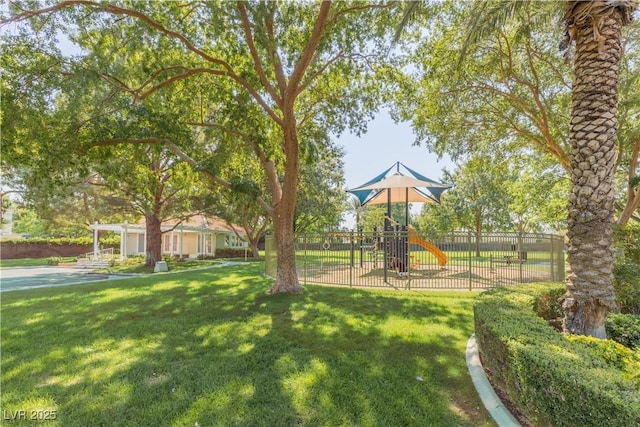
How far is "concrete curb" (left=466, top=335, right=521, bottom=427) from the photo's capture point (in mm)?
3020

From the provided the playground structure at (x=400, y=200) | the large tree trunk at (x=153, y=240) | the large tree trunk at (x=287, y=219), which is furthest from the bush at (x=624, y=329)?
the large tree trunk at (x=153, y=240)

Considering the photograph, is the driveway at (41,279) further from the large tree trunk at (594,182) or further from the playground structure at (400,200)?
the large tree trunk at (594,182)

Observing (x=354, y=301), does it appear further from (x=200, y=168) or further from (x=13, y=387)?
(x=13, y=387)

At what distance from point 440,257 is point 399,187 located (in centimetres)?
324

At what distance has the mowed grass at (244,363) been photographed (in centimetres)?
318

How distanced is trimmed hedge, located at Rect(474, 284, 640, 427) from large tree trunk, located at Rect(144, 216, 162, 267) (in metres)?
19.2

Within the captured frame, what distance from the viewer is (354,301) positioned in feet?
26.2

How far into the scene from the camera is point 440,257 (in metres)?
12.5

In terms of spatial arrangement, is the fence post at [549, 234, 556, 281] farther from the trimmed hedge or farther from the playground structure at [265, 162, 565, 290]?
the trimmed hedge

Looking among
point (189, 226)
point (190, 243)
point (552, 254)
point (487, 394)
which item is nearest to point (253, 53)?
point (487, 394)

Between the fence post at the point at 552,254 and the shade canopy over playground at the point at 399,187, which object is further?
the shade canopy over playground at the point at 399,187

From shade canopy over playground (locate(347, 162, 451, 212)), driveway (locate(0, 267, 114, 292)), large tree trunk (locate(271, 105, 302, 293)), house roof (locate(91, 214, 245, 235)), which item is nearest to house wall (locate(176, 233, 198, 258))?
house roof (locate(91, 214, 245, 235))

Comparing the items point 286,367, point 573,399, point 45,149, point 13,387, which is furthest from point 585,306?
point 45,149

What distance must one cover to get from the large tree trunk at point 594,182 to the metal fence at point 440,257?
546 centimetres
